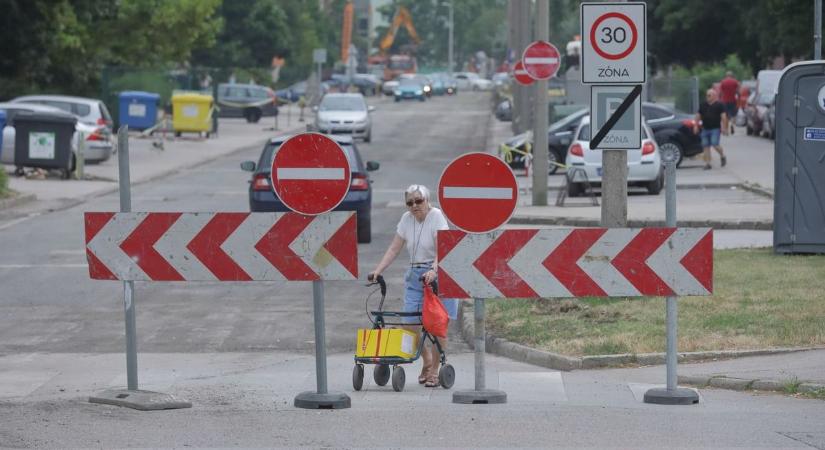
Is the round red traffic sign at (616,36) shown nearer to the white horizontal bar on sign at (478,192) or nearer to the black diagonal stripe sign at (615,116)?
the black diagonal stripe sign at (615,116)

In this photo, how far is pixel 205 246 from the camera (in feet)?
33.6

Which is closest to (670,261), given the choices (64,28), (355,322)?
(355,322)

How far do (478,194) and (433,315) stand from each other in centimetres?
117

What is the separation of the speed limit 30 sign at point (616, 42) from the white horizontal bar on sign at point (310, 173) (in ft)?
7.71

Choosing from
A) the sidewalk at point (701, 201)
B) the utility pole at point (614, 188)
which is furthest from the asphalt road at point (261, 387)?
the sidewalk at point (701, 201)

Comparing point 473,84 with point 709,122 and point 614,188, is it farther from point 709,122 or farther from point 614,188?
point 614,188

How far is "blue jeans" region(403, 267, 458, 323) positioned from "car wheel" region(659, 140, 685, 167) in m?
23.0

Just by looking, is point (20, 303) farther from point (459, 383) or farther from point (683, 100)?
point (683, 100)

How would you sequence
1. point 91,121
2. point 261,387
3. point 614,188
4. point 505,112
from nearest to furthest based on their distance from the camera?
point 261,387
point 614,188
point 91,121
point 505,112

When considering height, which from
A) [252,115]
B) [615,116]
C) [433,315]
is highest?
[615,116]

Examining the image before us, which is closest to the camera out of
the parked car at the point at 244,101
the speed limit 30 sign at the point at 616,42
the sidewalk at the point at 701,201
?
the speed limit 30 sign at the point at 616,42

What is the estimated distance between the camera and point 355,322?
14.8 meters

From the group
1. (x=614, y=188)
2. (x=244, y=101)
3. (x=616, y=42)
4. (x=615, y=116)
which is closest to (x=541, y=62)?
(x=614, y=188)

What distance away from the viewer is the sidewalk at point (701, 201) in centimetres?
2214
